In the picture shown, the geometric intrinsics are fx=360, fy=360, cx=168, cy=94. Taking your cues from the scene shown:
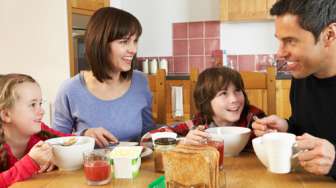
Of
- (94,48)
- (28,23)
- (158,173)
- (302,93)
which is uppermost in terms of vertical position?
(28,23)

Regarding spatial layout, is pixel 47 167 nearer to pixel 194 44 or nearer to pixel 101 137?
pixel 101 137

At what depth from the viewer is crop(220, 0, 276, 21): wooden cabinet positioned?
144 inches

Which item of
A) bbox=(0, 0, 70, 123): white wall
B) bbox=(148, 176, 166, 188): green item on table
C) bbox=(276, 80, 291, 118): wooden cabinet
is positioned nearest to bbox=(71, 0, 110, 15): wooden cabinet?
bbox=(0, 0, 70, 123): white wall

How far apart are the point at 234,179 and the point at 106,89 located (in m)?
0.86

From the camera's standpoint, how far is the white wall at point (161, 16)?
4.18 meters

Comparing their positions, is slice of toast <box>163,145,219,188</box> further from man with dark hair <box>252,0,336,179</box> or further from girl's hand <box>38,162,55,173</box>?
girl's hand <box>38,162,55,173</box>

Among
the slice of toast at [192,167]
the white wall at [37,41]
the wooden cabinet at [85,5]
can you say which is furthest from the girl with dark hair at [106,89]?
the wooden cabinet at [85,5]

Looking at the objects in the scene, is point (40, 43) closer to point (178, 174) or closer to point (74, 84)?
point (74, 84)

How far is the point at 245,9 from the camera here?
12.2ft

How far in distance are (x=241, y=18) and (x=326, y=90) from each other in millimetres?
2608

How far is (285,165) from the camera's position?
103 cm

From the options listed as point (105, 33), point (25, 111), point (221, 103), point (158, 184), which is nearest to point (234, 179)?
point (158, 184)

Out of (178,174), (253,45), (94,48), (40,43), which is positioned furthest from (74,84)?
(253,45)

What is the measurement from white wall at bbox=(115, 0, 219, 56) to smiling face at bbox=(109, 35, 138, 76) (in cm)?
263
